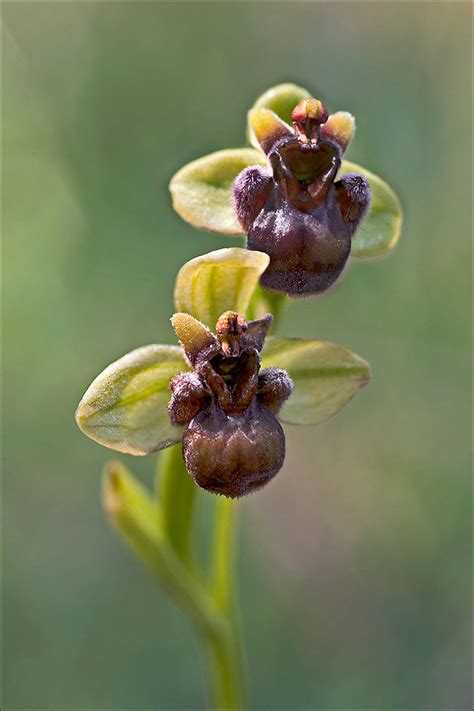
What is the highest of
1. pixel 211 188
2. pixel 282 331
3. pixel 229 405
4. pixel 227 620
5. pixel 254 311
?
pixel 282 331

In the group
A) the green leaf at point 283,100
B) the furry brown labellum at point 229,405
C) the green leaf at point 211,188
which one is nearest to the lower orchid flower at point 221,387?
the furry brown labellum at point 229,405

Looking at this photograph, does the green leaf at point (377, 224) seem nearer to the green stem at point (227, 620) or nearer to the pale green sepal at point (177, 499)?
the pale green sepal at point (177, 499)

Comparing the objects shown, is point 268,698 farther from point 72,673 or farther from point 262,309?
point 262,309

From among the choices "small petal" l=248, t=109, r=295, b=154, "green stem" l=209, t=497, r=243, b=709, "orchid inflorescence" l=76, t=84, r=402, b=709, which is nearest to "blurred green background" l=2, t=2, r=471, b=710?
"green stem" l=209, t=497, r=243, b=709

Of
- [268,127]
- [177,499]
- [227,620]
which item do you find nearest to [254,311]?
[268,127]

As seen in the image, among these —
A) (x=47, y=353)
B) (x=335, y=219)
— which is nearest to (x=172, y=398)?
(x=335, y=219)

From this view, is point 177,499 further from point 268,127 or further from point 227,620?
point 268,127
